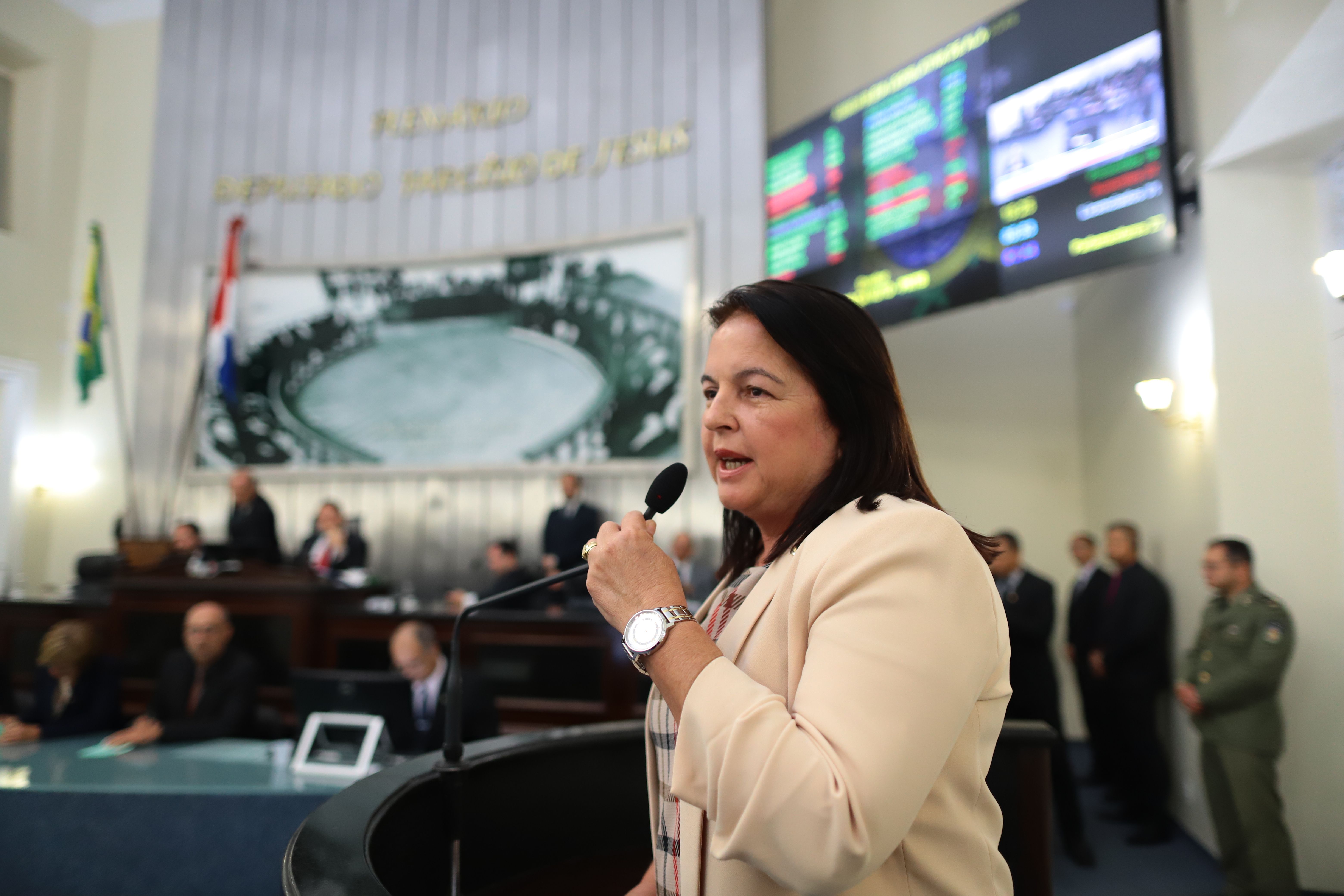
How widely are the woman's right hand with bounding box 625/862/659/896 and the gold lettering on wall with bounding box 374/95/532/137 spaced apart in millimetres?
7245

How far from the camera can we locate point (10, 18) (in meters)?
8.42

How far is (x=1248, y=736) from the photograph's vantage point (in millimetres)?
3377

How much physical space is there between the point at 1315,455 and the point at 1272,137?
1.33 metres

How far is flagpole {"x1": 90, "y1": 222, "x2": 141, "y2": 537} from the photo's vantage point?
7559 millimetres

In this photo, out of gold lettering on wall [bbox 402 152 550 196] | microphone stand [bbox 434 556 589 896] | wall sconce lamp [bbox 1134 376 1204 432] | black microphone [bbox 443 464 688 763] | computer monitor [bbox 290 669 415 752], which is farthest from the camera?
gold lettering on wall [bbox 402 152 550 196]

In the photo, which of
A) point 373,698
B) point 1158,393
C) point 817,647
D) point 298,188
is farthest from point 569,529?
point 817,647

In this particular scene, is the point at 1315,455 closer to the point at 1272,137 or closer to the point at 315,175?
the point at 1272,137

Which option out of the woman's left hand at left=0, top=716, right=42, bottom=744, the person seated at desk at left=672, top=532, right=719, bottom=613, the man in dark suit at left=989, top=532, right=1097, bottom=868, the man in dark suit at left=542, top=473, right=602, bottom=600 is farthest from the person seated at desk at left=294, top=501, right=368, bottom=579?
the man in dark suit at left=989, top=532, right=1097, bottom=868

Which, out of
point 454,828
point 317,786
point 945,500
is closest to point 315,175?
point 945,500

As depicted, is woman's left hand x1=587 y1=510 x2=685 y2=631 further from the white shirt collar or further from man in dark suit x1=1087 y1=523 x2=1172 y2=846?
man in dark suit x1=1087 y1=523 x2=1172 y2=846

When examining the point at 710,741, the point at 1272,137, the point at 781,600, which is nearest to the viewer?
the point at 710,741

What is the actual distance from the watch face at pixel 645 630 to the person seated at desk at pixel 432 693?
7.11 feet

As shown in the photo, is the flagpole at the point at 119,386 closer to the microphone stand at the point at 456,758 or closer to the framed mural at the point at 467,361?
the framed mural at the point at 467,361

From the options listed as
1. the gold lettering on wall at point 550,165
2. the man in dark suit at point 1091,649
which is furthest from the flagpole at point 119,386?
the man in dark suit at point 1091,649
